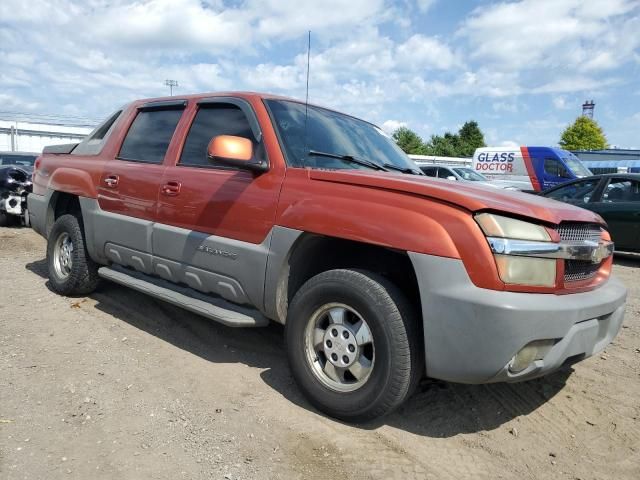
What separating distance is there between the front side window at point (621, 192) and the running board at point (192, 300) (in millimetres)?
7438

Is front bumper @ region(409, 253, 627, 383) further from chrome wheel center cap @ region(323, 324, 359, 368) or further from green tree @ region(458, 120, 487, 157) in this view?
green tree @ region(458, 120, 487, 157)

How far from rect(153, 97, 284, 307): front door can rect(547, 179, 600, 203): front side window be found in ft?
24.3

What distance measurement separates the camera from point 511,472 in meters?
2.50

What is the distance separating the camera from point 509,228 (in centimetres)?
248

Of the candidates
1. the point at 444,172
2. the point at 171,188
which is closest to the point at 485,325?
the point at 171,188

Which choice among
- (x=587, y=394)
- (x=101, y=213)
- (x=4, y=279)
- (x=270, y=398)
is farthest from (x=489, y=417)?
(x=4, y=279)

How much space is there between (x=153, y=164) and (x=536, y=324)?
10.0ft

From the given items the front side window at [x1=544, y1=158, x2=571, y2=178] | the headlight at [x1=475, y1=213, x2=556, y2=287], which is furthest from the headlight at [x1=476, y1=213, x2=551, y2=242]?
the front side window at [x1=544, y1=158, x2=571, y2=178]

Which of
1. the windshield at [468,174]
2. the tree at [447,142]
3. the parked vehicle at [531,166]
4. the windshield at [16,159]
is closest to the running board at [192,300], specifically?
the windshield at [16,159]

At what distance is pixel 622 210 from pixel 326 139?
674 centimetres

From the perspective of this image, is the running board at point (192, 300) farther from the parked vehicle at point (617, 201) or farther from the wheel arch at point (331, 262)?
the parked vehicle at point (617, 201)

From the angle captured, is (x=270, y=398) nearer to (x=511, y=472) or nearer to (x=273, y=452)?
(x=273, y=452)

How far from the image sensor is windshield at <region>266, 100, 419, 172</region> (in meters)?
3.39

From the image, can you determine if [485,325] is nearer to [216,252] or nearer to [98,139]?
→ [216,252]
